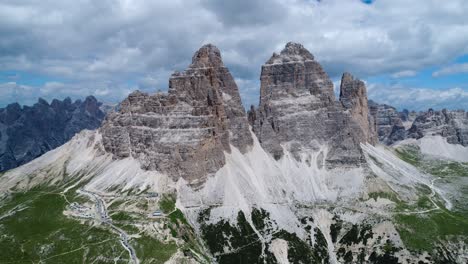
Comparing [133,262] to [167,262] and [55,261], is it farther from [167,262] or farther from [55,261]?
[55,261]

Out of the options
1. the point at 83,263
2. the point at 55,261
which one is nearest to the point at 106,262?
the point at 83,263

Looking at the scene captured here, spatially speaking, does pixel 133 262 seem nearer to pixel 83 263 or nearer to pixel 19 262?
pixel 83 263

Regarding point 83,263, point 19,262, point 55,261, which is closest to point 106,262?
point 83,263

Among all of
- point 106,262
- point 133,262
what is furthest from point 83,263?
point 133,262

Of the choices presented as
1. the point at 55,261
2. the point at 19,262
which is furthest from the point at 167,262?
the point at 19,262

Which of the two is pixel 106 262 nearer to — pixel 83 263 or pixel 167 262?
pixel 83 263
